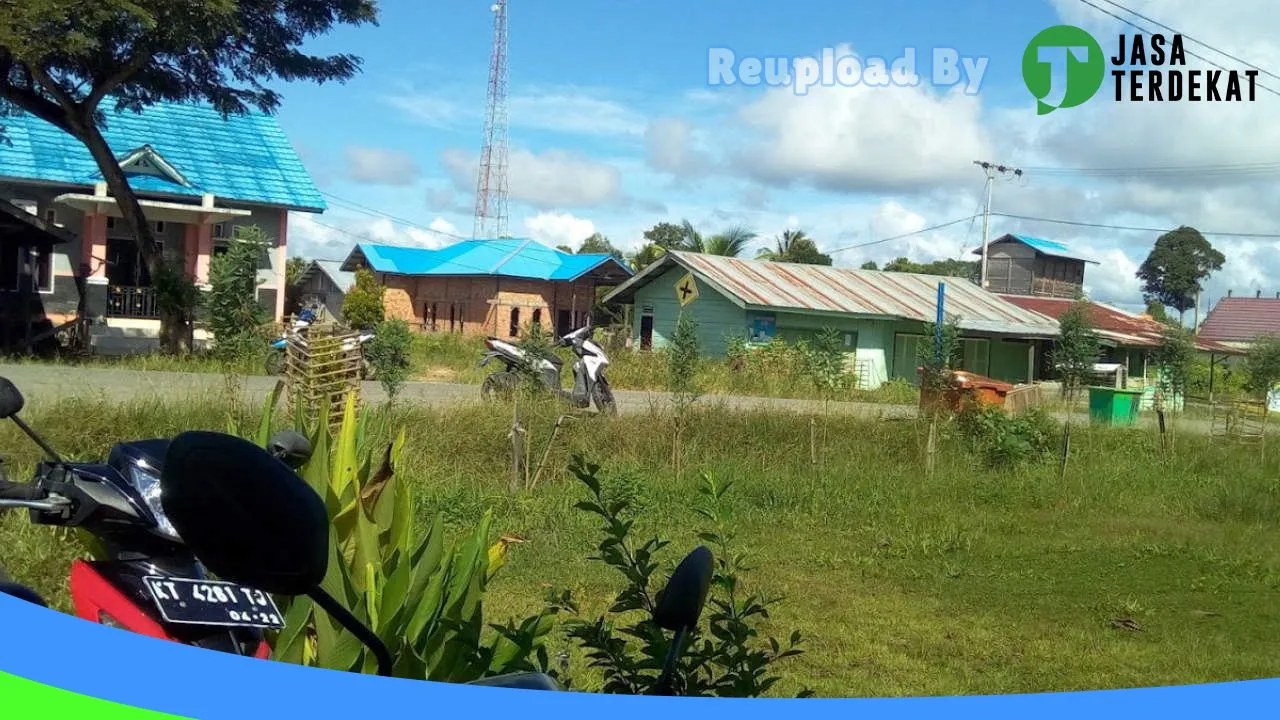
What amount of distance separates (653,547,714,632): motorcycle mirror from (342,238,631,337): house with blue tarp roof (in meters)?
0.95

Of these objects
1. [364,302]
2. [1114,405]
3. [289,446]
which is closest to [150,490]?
[289,446]

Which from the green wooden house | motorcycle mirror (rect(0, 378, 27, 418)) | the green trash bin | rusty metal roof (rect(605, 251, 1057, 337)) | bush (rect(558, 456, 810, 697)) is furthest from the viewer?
the green trash bin

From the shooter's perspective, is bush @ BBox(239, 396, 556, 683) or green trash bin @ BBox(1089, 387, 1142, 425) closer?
bush @ BBox(239, 396, 556, 683)

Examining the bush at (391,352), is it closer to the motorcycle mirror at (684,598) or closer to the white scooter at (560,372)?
the white scooter at (560,372)

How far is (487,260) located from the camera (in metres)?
2.07

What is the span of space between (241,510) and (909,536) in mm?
4372

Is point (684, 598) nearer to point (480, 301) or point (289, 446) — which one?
point (289, 446)

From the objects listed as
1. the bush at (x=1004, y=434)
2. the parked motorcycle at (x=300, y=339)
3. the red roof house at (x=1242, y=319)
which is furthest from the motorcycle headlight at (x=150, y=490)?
the bush at (x=1004, y=434)

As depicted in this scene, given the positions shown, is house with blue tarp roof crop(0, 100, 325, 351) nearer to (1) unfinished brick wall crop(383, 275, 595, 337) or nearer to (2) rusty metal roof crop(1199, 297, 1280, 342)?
(1) unfinished brick wall crop(383, 275, 595, 337)

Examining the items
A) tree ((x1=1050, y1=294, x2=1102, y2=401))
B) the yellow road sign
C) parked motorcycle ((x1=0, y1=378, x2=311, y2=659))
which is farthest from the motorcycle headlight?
the yellow road sign

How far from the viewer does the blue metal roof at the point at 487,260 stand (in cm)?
206

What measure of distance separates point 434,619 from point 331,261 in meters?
0.90

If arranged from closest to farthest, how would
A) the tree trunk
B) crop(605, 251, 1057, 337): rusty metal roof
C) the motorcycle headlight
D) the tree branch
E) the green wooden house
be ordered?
the motorcycle headlight
the tree branch
the tree trunk
crop(605, 251, 1057, 337): rusty metal roof
the green wooden house

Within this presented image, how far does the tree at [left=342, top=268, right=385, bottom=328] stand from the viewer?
258 centimetres
